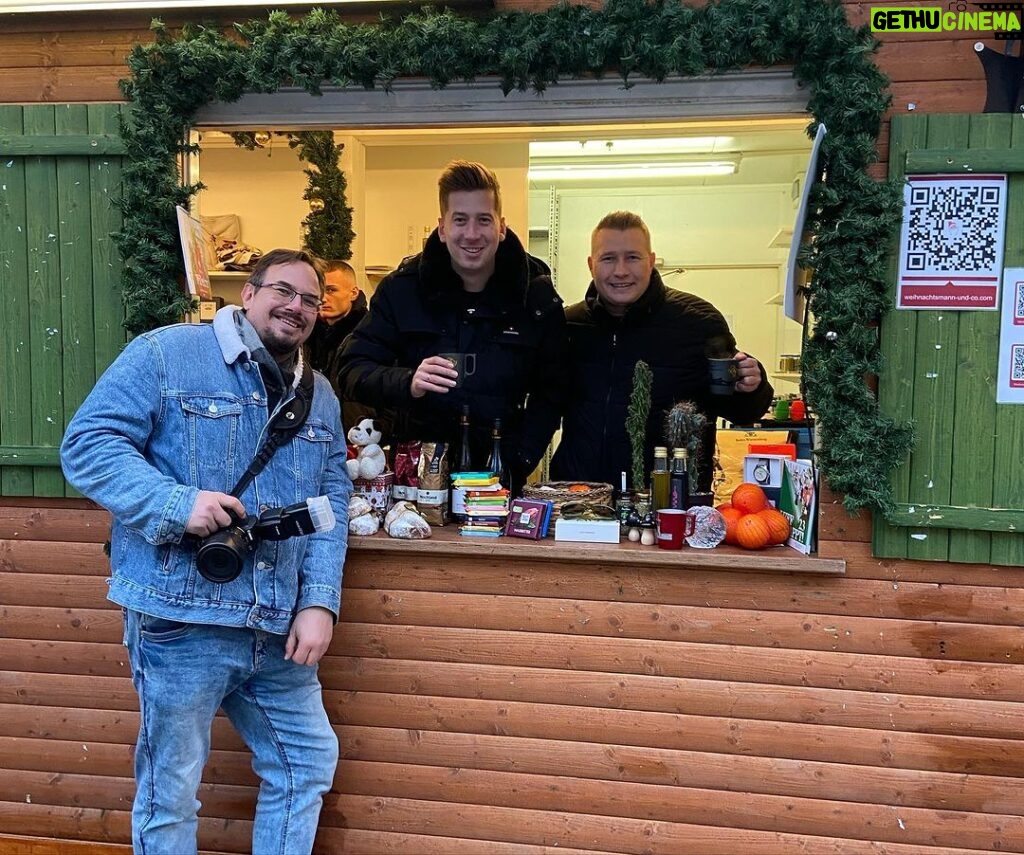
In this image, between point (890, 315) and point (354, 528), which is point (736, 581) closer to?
point (890, 315)

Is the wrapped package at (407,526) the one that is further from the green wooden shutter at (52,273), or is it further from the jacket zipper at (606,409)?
the green wooden shutter at (52,273)

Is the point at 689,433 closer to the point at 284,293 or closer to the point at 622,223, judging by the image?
the point at 622,223

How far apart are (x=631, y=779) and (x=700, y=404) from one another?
4.18ft

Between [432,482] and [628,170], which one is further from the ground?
[628,170]

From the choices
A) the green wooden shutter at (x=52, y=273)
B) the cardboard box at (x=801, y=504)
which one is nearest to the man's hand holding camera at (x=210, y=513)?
the green wooden shutter at (x=52, y=273)

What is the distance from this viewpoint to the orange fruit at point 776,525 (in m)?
2.39

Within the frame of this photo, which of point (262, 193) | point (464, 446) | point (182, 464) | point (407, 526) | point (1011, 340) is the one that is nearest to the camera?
point (182, 464)

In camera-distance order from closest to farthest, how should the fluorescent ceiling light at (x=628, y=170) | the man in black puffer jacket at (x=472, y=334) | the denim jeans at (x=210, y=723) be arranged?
1. the denim jeans at (x=210, y=723)
2. the man in black puffer jacket at (x=472, y=334)
3. the fluorescent ceiling light at (x=628, y=170)

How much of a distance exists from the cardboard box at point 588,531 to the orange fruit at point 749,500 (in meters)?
0.39

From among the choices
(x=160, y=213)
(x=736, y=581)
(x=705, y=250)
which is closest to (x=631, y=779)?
(x=736, y=581)

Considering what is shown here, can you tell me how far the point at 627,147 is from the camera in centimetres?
621

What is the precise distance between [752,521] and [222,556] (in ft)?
4.84

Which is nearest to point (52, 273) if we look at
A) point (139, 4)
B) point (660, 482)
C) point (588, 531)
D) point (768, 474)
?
point (139, 4)

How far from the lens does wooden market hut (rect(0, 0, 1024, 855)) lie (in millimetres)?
2242
